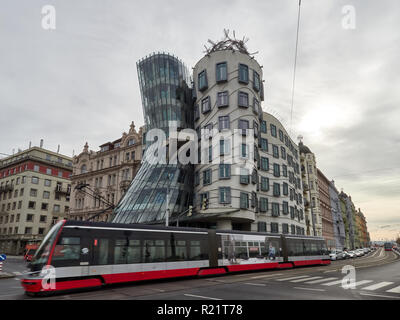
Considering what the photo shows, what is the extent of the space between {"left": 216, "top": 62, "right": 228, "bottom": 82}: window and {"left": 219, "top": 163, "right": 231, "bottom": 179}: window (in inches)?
476

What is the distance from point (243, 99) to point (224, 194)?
13.4m

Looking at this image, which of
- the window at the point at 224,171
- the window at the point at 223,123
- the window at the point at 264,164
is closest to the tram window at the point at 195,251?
the window at the point at 224,171

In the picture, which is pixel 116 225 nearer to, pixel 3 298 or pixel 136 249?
pixel 136 249

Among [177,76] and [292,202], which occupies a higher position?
[177,76]

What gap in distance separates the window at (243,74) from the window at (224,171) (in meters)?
12.1

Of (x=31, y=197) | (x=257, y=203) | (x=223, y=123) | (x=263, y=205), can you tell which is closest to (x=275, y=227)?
(x=263, y=205)

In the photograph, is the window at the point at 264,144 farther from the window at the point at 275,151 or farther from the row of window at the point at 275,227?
the row of window at the point at 275,227

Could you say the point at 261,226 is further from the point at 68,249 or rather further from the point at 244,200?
the point at 68,249

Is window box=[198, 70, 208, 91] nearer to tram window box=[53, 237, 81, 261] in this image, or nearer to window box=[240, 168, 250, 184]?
window box=[240, 168, 250, 184]

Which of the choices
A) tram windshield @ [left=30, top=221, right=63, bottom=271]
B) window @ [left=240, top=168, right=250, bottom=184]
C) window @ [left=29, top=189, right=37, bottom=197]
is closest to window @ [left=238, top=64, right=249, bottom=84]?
window @ [left=240, top=168, right=250, bottom=184]

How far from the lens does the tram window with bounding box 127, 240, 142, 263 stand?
1604 centimetres

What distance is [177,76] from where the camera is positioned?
163 ft
